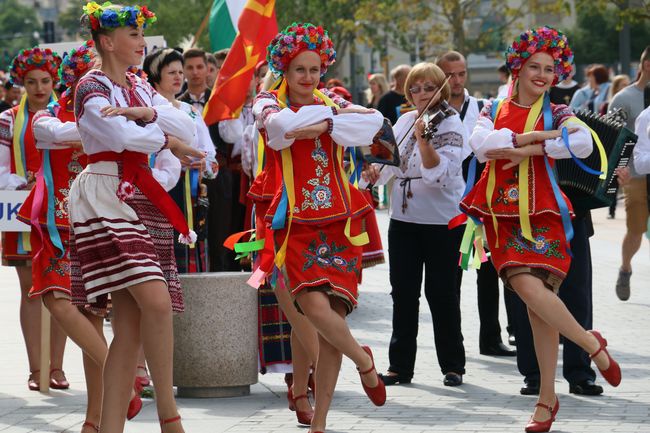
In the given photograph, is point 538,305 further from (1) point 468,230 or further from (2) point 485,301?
(2) point 485,301

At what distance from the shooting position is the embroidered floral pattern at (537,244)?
6973 millimetres

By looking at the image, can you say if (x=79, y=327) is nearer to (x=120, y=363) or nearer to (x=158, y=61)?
(x=120, y=363)

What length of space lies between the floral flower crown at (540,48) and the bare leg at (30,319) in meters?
3.23

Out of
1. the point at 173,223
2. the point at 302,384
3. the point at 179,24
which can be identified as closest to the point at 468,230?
the point at 302,384

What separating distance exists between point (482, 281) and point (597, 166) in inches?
89.5

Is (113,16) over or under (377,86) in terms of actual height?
over

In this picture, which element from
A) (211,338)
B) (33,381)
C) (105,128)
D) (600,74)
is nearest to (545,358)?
(211,338)

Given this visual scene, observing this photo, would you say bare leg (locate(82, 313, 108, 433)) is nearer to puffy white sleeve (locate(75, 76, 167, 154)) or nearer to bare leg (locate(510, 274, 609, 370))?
puffy white sleeve (locate(75, 76, 167, 154))

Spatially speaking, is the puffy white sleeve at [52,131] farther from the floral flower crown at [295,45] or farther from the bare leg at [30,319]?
the bare leg at [30,319]

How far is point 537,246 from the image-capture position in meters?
6.97

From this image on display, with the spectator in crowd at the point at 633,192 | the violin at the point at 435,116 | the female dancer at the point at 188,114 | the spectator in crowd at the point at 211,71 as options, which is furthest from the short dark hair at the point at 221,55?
the violin at the point at 435,116

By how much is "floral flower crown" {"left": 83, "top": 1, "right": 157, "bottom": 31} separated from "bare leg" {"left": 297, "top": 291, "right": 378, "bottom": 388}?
4.83ft

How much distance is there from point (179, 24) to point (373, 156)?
58.1 meters

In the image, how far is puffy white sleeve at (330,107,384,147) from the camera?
21.4 feet
